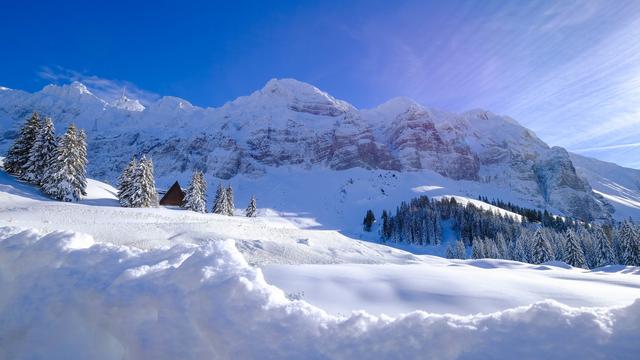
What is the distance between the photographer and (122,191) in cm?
4609

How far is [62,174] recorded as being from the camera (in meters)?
39.0

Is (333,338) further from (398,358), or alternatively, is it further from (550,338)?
(550,338)

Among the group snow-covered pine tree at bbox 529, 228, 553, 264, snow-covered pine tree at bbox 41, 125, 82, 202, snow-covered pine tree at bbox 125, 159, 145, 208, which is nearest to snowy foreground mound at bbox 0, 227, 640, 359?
snow-covered pine tree at bbox 41, 125, 82, 202

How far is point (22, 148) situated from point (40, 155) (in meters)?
3.39

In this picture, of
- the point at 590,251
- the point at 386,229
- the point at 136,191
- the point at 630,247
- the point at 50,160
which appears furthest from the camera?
the point at 386,229

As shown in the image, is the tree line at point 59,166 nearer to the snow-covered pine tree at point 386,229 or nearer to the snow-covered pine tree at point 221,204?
the snow-covered pine tree at point 221,204

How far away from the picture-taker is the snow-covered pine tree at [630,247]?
56.3 meters

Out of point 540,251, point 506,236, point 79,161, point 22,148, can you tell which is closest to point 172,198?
point 79,161

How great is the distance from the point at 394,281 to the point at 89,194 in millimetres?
48599

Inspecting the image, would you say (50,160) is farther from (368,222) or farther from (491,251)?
(368,222)

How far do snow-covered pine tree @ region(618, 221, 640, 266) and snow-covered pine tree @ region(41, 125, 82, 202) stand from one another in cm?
8159

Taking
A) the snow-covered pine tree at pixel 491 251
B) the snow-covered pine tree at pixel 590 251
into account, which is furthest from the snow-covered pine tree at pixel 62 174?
the snow-covered pine tree at pixel 590 251

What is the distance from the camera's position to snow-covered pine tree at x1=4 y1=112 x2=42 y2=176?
4216 cm

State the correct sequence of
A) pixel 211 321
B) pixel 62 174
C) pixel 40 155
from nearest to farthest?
1. pixel 211 321
2. pixel 62 174
3. pixel 40 155
